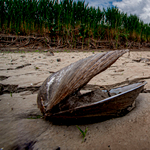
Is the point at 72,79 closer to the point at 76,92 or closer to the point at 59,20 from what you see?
the point at 76,92

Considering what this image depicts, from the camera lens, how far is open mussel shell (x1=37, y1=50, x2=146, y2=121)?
720mm

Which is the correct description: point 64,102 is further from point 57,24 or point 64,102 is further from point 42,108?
point 57,24

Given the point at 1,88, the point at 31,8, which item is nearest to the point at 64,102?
the point at 1,88

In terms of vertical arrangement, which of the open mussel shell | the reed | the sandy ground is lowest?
the sandy ground

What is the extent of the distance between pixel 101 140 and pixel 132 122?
251mm

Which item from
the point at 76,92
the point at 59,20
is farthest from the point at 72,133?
the point at 59,20

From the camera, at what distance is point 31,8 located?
7656 mm

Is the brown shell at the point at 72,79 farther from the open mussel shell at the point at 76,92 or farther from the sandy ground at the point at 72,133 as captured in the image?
the sandy ground at the point at 72,133

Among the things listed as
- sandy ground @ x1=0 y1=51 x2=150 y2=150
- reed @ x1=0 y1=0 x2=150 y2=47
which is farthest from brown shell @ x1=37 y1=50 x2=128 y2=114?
reed @ x1=0 y1=0 x2=150 y2=47

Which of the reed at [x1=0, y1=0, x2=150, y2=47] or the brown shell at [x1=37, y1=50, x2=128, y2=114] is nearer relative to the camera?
the brown shell at [x1=37, y1=50, x2=128, y2=114]

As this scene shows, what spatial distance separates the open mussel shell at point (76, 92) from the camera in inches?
28.4

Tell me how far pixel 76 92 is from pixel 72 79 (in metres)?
0.08

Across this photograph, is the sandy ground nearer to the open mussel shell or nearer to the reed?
the open mussel shell

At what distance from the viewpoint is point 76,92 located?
2.62 feet
